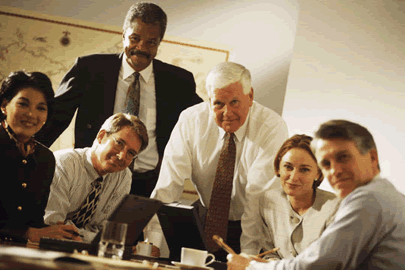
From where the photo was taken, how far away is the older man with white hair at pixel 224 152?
283 cm

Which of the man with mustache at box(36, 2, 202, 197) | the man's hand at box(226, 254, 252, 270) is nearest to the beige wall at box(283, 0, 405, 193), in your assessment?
the man with mustache at box(36, 2, 202, 197)

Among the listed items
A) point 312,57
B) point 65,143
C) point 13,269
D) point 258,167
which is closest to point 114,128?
point 258,167

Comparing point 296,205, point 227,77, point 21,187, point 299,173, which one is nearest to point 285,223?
point 296,205

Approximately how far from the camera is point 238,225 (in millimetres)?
3016

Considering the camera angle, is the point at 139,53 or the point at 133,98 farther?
the point at 133,98

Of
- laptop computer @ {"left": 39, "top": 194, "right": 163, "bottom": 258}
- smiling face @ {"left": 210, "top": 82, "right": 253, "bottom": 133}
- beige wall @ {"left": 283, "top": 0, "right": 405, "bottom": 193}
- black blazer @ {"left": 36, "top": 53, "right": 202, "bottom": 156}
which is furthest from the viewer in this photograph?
beige wall @ {"left": 283, "top": 0, "right": 405, "bottom": 193}

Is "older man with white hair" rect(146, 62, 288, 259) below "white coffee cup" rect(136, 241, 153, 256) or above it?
above

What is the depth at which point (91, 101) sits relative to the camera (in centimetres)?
333

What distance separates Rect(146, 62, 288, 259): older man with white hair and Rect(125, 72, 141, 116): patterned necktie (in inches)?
16.9

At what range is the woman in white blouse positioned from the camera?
2.57m

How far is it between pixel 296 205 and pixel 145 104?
4.21ft

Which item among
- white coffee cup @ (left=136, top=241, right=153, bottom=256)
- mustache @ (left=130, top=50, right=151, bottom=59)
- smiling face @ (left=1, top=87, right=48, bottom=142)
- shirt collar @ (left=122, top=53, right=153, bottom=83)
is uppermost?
mustache @ (left=130, top=50, right=151, bottom=59)

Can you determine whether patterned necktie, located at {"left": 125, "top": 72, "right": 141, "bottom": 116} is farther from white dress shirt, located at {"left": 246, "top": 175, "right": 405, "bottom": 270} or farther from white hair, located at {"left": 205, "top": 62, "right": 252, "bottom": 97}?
white dress shirt, located at {"left": 246, "top": 175, "right": 405, "bottom": 270}

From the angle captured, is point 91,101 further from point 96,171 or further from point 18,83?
point 18,83
